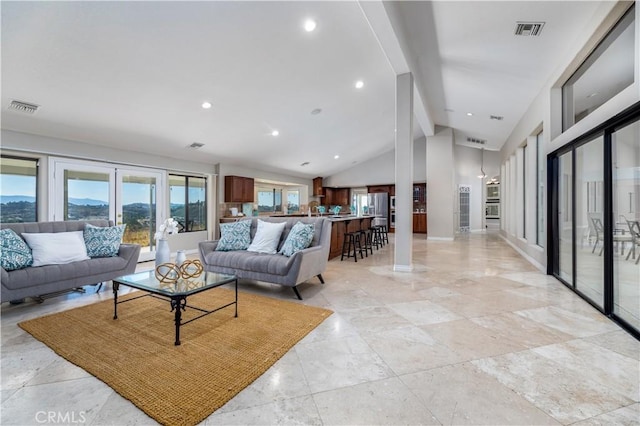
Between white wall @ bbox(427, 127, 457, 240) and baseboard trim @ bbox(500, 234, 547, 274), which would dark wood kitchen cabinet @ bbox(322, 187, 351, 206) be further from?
baseboard trim @ bbox(500, 234, 547, 274)

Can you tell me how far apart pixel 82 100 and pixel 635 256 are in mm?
6493

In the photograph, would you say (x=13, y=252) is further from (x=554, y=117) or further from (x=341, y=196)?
(x=341, y=196)

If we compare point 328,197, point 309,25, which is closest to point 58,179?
point 309,25

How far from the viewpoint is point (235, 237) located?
4.24 m

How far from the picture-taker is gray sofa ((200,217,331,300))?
3396mm

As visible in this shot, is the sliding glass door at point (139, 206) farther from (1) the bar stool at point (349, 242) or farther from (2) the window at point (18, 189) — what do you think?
(1) the bar stool at point (349, 242)

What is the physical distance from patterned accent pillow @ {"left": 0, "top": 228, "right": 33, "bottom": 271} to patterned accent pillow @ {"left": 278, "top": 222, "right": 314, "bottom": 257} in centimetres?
277

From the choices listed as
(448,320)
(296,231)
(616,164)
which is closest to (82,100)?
(296,231)

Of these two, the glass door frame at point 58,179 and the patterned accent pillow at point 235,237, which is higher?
the glass door frame at point 58,179

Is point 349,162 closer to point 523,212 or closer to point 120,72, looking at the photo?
point 523,212

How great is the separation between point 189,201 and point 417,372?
668cm

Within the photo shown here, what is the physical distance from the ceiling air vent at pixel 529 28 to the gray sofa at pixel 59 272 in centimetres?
566

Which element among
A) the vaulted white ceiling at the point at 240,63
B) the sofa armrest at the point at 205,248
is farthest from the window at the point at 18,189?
the sofa armrest at the point at 205,248

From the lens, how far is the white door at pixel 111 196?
4.97 meters
